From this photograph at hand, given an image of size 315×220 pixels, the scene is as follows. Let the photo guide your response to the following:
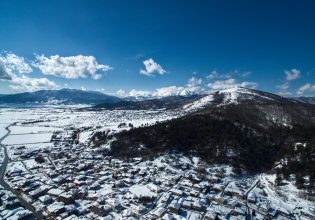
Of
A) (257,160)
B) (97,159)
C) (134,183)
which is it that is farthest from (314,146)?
(97,159)

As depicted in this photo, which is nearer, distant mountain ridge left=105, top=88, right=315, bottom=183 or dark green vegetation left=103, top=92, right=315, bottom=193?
dark green vegetation left=103, top=92, right=315, bottom=193

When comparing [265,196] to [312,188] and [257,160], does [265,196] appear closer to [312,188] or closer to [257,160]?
[312,188]

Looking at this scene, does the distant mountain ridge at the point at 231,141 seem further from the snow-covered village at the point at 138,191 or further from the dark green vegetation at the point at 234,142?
the snow-covered village at the point at 138,191

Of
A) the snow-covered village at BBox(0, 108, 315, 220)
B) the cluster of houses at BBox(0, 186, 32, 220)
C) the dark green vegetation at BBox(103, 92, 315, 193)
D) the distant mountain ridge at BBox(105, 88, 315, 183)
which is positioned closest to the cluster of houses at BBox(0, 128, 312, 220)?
the snow-covered village at BBox(0, 108, 315, 220)

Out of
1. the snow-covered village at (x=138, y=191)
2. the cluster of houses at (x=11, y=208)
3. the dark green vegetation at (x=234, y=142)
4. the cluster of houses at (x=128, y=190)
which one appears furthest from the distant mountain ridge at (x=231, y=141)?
the cluster of houses at (x=11, y=208)

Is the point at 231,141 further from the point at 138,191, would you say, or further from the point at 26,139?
the point at 26,139

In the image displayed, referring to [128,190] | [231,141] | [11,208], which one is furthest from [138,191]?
Result: [231,141]

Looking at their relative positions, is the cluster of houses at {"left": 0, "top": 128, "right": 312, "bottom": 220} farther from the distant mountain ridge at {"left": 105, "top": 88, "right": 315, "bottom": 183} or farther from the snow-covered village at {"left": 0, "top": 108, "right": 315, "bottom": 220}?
the distant mountain ridge at {"left": 105, "top": 88, "right": 315, "bottom": 183}

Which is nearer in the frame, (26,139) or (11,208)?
(11,208)
